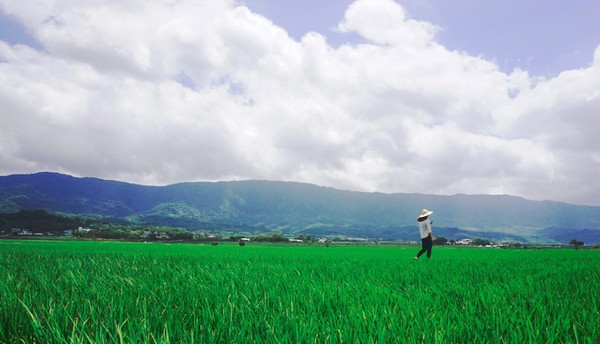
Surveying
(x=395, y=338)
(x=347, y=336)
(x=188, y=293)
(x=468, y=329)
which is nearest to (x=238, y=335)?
(x=347, y=336)

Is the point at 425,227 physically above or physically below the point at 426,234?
above

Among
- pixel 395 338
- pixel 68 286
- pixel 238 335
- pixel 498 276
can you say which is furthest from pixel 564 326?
pixel 68 286

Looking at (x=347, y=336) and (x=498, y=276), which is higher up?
(x=347, y=336)

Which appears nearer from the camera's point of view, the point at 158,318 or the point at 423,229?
the point at 158,318

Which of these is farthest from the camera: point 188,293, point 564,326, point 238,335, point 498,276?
point 498,276

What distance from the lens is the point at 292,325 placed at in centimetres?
235

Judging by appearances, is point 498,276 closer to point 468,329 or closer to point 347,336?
point 468,329

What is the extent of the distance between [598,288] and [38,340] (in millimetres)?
6788

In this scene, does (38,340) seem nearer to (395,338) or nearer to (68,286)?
(395,338)

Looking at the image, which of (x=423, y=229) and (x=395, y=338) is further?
(x=423, y=229)

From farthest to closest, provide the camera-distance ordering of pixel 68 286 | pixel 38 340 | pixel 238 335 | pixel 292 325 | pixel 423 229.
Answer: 1. pixel 423 229
2. pixel 68 286
3. pixel 292 325
4. pixel 238 335
5. pixel 38 340

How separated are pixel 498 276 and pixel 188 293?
20.7 ft

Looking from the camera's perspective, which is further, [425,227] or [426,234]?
[426,234]

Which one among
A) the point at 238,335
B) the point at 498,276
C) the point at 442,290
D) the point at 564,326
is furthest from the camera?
the point at 498,276
